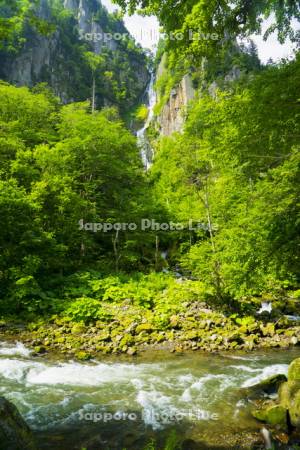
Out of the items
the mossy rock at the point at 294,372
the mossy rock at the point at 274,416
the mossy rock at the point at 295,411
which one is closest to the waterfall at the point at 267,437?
the mossy rock at the point at 274,416

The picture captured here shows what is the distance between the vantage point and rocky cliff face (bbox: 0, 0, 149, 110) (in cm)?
5547

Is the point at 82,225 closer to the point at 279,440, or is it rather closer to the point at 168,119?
the point at 279,440

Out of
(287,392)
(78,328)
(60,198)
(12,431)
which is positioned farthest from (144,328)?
(12,431)

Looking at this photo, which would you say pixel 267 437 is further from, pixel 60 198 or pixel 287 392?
pixel 60 198

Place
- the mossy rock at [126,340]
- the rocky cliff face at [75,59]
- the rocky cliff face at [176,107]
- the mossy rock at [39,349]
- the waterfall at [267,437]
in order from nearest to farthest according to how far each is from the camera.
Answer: the waterfall at [267,437], the mossy rock at [39,349], the mossy rock at [126,340], the rocky cliff face at [176,107], the rocky cliff face at [75,59]

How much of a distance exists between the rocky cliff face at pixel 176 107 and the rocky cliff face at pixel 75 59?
11359 millimetres

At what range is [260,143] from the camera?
577 centimetres

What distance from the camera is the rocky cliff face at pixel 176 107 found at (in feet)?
152

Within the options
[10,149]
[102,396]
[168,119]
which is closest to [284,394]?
[102,396]

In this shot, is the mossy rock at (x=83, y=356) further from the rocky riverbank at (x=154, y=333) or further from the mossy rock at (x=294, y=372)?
the mossy rock at (x=294, y=372)

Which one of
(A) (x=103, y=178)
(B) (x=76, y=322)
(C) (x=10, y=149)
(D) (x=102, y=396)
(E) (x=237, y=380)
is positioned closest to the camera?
(D) (x=102, y=396)

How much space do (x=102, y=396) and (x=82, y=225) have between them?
41.7 feet

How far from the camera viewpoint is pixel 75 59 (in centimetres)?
6656

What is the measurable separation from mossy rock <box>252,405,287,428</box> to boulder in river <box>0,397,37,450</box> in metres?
4.49
